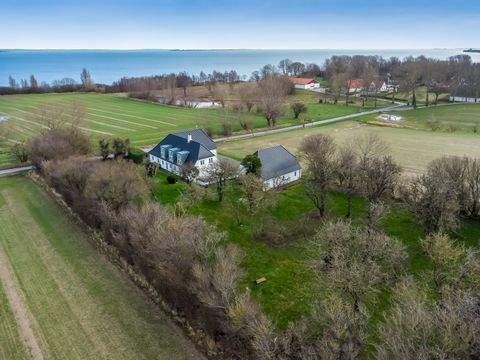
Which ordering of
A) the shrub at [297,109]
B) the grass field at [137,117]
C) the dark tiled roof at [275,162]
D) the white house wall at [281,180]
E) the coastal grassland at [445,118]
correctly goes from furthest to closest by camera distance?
1. the shrub at [297,109]
2. the coastal grassland at [445,118]
3. the grass field at [137,117]
4. the dark tiled roof at [275,162]
5. the white house wall at [281,180]

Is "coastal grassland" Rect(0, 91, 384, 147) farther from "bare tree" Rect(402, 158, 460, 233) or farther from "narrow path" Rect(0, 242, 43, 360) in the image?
"bare tree" Rect(402, 158, 460, 233)

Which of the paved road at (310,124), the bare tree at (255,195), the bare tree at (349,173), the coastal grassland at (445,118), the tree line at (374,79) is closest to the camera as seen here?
the bare tree at (255,195)

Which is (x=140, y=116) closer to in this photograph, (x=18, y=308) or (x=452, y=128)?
(x=452, y=128)

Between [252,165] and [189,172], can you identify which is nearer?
[252,165]

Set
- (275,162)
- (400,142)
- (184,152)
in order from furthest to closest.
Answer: (400,142), (184,152), (275,162)

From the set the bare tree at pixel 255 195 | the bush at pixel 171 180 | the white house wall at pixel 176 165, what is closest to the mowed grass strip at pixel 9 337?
the bare tree at pixel 255 195

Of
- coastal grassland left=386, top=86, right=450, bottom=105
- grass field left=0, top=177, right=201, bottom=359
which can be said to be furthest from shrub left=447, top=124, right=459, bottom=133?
grass field left=0, top=177, right=201, bottom=359

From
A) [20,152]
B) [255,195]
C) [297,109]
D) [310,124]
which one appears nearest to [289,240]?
[255,195]

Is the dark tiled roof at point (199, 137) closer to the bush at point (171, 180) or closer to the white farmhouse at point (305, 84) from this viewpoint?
the bush at point (171, 180)
